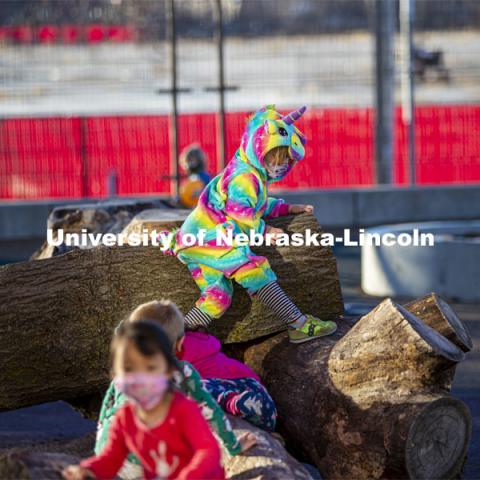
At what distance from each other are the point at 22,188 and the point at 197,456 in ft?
49.3

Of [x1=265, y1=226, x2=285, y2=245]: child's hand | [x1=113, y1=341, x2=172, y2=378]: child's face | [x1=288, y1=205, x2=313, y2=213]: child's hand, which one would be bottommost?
[x1=113, y1=341, x2=172, y2=378]: child's face

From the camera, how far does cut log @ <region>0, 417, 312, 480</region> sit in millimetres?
4906

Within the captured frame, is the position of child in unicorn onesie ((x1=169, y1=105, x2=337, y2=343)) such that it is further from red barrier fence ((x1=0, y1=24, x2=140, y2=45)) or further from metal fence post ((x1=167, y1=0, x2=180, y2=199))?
red barrier fence ((x1=0, y1=24, x2=140, y2=45))

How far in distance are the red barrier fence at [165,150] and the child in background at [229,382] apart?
1251 centimetres

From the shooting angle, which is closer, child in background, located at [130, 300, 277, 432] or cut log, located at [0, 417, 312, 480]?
cut log, located at [0, 417, 312, 480]

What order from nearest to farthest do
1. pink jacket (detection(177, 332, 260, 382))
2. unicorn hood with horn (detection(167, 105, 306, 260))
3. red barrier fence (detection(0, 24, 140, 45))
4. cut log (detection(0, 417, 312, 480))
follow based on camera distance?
cut log (detection(0, 417, 312, 480)) → pink jacket (detection(177, 332, 260, 382)) → unicorn hood with horn (detection(167, 105, 306, 260)) → red barrier fence (detection(0, 24, 140, 45))

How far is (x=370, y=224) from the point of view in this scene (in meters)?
16.8

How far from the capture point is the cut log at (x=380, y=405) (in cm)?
557

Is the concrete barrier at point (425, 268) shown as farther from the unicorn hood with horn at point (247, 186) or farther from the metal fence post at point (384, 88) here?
the metal fence post at point (384, 88)

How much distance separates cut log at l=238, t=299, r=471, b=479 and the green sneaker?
21cm

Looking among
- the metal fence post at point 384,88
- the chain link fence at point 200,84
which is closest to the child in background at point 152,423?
the chain link fence at point 200,84

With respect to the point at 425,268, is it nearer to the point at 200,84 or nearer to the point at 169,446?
the point at 169,446

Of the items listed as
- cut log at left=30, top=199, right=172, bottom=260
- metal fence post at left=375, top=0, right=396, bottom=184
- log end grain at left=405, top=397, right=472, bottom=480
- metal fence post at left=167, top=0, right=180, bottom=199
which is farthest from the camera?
metal fence post at left=375, top=0, right=396, bottom=184

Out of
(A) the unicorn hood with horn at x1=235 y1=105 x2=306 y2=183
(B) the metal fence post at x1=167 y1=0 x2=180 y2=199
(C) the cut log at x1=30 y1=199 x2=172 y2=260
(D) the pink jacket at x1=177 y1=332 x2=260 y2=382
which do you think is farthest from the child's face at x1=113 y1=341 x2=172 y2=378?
(B) the metal fence post at x1=167 y1=0 x2=180 y2=199
